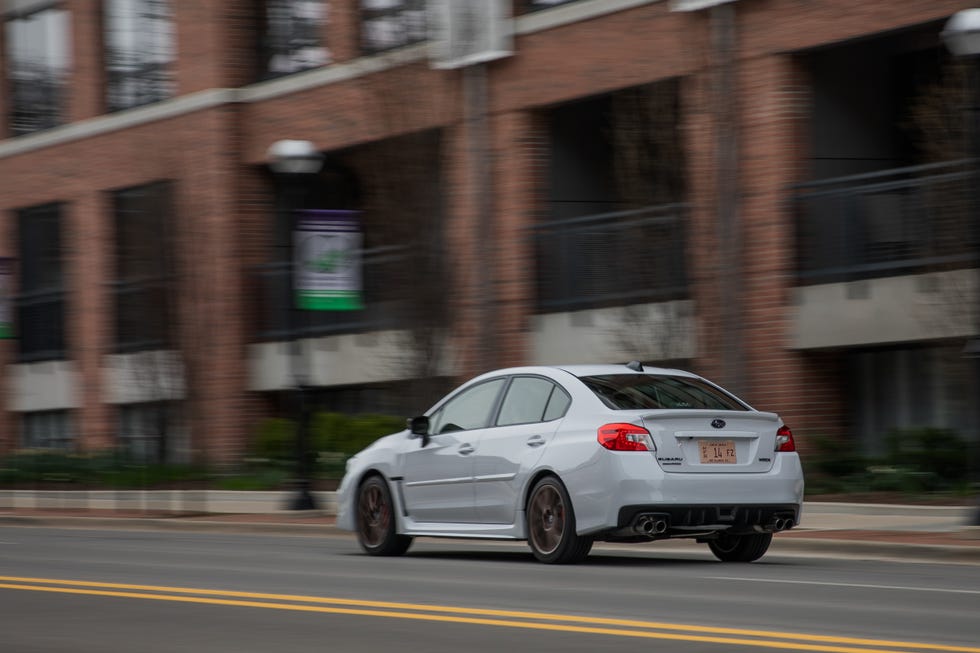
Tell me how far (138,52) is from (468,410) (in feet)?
66.3

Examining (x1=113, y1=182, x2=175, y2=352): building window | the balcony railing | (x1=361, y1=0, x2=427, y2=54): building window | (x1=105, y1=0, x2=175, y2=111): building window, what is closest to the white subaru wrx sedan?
the balcony railing

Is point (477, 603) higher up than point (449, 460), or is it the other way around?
point (449, 460)

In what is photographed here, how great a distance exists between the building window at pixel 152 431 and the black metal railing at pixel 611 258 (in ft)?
24.8

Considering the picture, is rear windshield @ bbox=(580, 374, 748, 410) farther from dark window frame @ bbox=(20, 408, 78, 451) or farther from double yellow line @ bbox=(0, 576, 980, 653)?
dark window frame @ bbox=(20, 408, 78, 451)

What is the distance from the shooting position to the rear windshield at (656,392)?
515 inches

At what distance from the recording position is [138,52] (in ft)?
108

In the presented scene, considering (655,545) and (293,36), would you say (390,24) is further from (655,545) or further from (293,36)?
(655,545)

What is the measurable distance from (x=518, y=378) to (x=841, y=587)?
A: 3.70 metres

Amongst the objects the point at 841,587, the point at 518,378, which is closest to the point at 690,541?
the point at 518,378

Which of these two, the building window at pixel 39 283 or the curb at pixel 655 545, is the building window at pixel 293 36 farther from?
the curb at pixel 655 545

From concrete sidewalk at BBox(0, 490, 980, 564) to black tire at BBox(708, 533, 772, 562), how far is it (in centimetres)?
108

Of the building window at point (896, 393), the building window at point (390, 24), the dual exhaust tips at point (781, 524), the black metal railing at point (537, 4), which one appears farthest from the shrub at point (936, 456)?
the building window at point (390, 24)

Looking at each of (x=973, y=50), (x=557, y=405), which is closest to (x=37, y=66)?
(x=973, y=50)

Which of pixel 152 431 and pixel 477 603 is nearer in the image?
pixel 477 603
